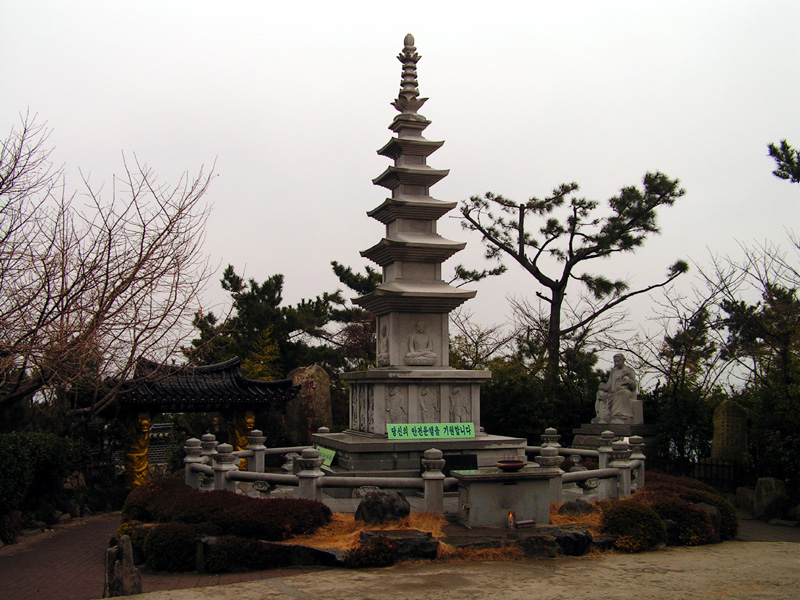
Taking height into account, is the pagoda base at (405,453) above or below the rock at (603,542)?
above

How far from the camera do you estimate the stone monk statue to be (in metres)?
20.3

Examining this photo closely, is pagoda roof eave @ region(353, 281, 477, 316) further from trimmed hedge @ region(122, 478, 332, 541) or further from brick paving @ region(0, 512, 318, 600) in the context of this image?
brick paving @ region(0, 512, 318, 600)

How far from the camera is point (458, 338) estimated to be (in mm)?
30359

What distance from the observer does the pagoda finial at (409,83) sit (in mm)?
17688

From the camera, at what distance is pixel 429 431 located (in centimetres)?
1470

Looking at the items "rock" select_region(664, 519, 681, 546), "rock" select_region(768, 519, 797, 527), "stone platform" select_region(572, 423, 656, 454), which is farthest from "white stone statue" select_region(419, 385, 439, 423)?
"rock" select_region(768, 519, 797, 527)

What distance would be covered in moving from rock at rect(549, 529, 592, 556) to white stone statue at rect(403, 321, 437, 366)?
21.4 feet

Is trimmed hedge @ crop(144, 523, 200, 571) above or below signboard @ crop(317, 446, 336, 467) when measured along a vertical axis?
below

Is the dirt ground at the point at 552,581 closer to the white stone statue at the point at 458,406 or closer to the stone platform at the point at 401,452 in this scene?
the stone platform at the point at 401,452

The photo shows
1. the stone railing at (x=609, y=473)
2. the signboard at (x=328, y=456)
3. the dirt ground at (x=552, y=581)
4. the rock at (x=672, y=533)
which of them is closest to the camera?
the dirt ground at (x=552, y=581)

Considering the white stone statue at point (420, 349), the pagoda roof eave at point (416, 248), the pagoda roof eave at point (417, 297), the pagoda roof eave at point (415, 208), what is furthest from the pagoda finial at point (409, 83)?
the white stone statue at point (420, 349)

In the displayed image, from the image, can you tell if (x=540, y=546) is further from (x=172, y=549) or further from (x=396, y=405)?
(x=396, y=405)

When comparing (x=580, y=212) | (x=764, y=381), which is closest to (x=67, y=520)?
(x=764, y=381)

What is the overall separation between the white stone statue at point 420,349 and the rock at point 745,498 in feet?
24.4
